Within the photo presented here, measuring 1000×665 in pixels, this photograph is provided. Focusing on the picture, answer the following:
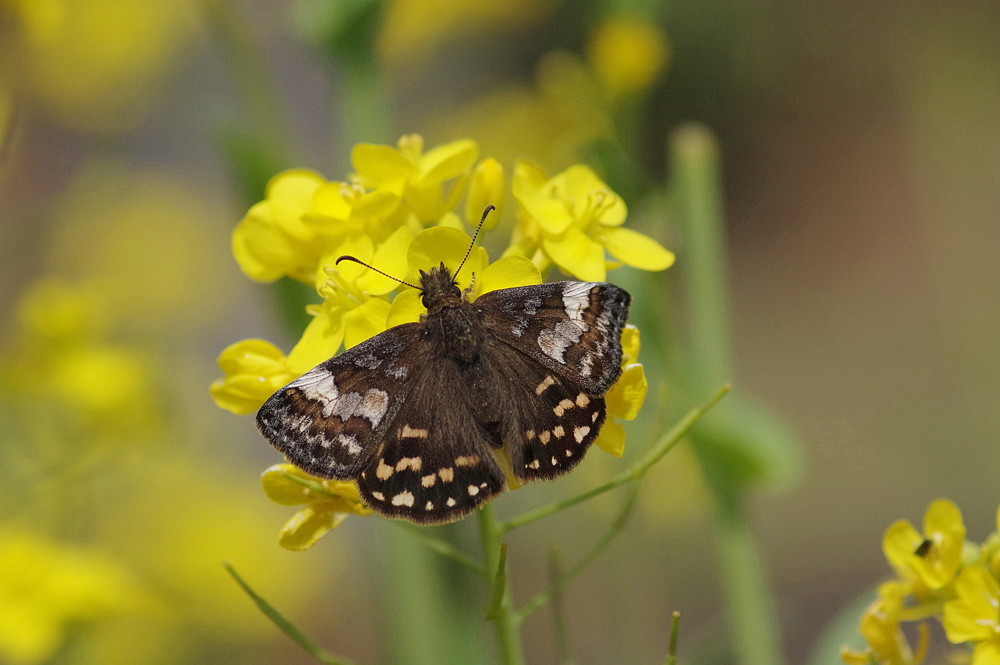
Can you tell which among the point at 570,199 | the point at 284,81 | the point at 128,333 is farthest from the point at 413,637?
the point at 284,81

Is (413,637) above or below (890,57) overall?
below

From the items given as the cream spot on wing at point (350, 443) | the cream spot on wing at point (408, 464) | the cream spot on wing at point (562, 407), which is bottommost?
the cream spot on wing at point (408, 464)

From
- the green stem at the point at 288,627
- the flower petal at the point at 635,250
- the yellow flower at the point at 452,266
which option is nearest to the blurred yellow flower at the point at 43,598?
the green stem at the point at 288,627

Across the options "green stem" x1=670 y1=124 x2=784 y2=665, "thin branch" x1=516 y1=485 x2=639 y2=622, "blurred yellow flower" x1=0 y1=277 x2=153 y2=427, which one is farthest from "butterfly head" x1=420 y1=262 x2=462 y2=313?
"blurred yellow flower" x1=0 y1=277 x2=153 y2=427

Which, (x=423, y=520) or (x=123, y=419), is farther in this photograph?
(x=123, y=419)

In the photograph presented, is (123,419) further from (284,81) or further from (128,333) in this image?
(284,81)

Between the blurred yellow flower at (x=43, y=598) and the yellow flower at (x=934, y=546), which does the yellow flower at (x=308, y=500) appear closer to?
the yellow flower at (x=934, y=546)

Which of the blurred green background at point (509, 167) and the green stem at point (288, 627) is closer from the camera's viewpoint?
the green stem at point (288, 627)

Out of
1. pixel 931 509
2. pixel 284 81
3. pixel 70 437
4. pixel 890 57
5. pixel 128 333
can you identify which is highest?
pixel 284 81

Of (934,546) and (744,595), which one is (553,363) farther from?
(744,595)
